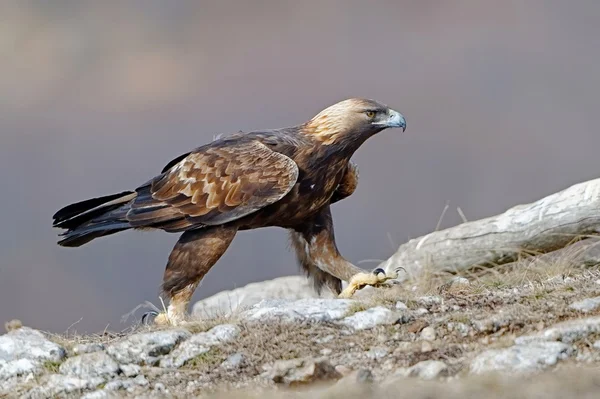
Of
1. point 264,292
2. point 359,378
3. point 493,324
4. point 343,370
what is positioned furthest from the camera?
point 264,292

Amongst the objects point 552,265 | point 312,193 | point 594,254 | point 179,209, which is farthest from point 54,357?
point 594,254

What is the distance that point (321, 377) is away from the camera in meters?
5.95

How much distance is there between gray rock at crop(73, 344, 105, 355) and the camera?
7508 mm

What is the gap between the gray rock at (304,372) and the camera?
19.4 ft

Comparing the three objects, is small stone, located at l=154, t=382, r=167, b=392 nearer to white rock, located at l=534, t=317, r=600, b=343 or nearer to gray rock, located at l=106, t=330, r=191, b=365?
gray rock, located at l=106, t=330, r=191, b=365

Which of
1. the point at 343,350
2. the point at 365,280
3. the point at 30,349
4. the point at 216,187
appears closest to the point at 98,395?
the point at 30,349

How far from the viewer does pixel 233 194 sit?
8.95 m

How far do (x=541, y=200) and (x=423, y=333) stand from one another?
14.3 feet

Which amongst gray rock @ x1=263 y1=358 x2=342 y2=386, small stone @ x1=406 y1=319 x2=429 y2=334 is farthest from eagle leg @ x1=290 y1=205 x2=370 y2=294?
gray rock @ x1=263 y1=358 x2=342 y2=386

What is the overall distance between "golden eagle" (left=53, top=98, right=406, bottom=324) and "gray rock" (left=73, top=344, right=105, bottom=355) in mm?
1324

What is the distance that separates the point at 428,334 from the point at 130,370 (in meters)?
2.08

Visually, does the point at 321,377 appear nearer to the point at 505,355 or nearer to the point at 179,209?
the point at 505,355

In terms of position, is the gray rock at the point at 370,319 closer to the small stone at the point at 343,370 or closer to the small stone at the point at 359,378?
the small stone at the point at 343,370

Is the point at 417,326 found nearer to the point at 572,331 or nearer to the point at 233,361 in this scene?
the point at 572,331
